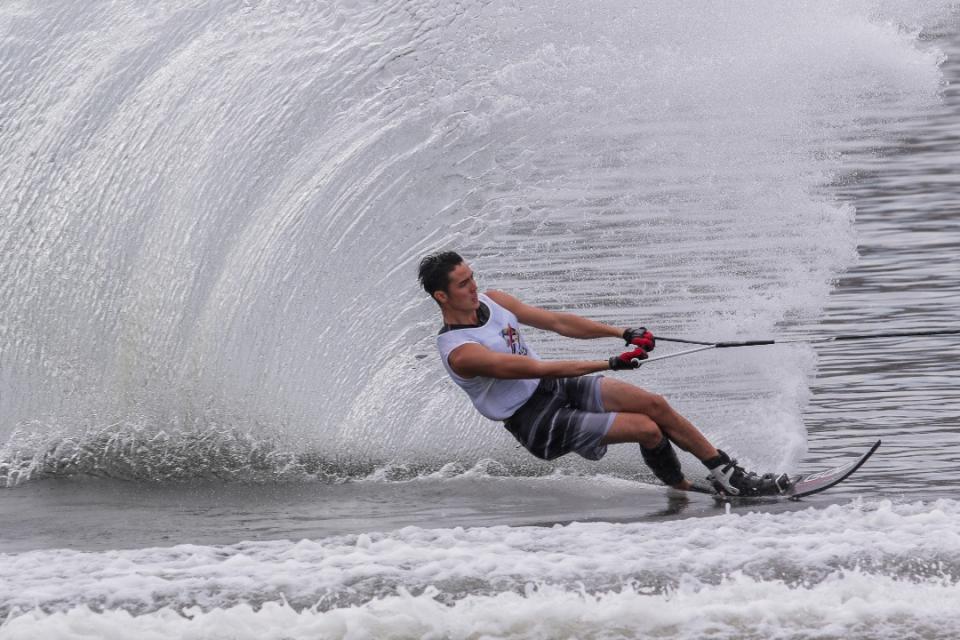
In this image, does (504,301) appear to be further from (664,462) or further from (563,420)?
(664,462)

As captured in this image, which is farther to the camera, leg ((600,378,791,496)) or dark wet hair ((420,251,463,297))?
leg ((600,378,791,496))

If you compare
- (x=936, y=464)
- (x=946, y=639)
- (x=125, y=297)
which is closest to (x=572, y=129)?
(x=125, y=297)

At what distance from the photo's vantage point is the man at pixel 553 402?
7438 millimetres

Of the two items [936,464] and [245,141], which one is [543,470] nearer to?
[936,464]

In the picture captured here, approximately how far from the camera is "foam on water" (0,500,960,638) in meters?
5.74

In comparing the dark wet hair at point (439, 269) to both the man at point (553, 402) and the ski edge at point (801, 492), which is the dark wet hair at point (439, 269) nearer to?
the man at point (553, 402)

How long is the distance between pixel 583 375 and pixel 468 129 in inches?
156

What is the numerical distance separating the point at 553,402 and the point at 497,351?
0.43 meters

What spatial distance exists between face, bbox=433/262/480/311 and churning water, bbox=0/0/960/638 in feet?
3.46

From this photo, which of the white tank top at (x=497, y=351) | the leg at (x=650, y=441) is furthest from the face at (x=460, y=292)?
the leg at (x=650, y=441)

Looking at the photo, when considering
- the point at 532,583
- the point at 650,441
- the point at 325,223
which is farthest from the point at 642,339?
the point at 325,223

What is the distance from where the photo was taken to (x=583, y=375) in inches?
297

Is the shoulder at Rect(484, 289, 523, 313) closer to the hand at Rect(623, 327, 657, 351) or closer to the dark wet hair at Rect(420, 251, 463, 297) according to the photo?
the dark wet hair at Rect(420, 251, 463, 297)

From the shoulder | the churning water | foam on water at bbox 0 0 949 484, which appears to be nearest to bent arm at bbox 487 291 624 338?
the shoulder
